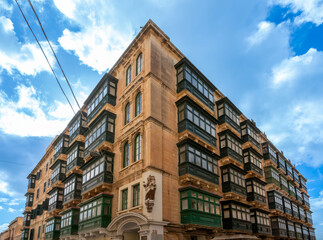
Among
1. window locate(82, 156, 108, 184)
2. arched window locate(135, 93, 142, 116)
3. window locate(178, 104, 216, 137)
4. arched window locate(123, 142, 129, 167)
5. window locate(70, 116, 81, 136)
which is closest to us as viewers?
arched window locate(123, 142, 129, 167)

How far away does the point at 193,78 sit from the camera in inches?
1114

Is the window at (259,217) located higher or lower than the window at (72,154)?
lower

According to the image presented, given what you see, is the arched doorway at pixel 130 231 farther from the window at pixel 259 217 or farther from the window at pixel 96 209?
the window at pixel 259 217

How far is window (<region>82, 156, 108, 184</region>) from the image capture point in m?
25.7

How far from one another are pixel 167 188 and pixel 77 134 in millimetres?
16341

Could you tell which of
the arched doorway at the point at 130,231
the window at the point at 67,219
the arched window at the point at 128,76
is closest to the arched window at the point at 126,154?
the arched doorway at the point at 130,231

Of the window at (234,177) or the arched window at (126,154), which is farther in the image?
the window at (234,177)

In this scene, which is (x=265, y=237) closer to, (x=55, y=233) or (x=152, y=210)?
(x=152, y=210)

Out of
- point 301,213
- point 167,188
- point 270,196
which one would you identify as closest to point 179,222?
point 167,188

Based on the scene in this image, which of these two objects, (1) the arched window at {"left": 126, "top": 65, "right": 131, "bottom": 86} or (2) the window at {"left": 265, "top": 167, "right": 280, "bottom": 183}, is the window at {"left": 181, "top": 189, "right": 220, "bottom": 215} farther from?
(2) the window at {"left": 265, "top": 167, "right": 280, "bottom": 183}

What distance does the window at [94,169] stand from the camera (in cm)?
2567

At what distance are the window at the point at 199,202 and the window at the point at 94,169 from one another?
7713 mm

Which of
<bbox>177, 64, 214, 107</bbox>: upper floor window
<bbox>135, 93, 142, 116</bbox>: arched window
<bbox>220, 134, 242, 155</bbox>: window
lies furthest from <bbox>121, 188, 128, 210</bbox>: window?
<bbox>220, 134, 242, 155</bbox>: window

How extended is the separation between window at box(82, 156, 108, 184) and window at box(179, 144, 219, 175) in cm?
682
